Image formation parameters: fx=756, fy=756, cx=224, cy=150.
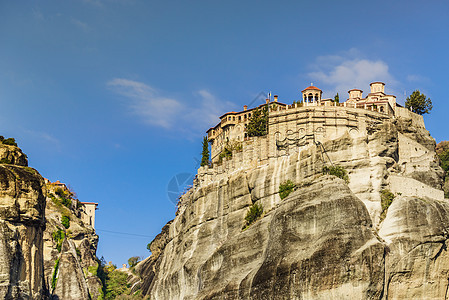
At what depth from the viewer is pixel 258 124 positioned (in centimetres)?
10119

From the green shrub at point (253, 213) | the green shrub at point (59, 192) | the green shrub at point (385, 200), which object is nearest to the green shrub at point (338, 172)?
the green shrub at point (385, 200)

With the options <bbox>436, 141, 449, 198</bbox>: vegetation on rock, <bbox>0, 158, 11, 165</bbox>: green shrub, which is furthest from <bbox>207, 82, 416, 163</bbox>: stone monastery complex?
<bbox>0, 158, 11, 165</bbox>: green shrub

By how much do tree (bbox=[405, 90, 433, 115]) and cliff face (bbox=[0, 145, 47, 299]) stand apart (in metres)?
64.6

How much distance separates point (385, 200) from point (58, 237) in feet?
178

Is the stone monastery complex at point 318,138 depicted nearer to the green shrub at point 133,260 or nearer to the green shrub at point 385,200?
the green shrub at point 385,200

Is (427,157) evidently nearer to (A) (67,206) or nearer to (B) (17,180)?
(B) (17,180)

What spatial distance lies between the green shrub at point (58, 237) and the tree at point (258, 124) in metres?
32.8

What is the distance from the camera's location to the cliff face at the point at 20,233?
53062 mm

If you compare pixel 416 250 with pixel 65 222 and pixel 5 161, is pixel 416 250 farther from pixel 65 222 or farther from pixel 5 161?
pixel 65 222

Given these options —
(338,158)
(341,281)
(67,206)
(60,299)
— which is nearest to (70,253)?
(60,299)

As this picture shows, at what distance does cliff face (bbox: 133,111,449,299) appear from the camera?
226 feet

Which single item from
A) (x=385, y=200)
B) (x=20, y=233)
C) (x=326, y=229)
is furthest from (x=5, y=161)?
(x=385, y=200)

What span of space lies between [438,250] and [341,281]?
1177 cm

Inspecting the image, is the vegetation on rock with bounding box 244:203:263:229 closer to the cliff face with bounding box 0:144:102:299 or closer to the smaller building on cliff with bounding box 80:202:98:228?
the cliff face with bounding box 0:144:102:299
